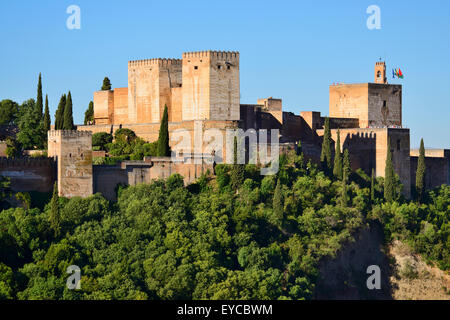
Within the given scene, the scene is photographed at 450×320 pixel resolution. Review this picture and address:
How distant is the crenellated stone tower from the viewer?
50625 mm

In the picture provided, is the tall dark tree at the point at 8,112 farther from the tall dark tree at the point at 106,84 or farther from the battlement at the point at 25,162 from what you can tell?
the battlement at the point at 25,162

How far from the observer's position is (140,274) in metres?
46.9

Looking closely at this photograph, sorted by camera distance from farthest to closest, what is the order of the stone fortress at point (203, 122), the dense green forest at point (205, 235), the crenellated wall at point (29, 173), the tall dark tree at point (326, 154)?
1. the tall dark tree at point (326, 154)
2. the stone fortress at point (203, 122)
3. the crenellated wall at point (29, 173)
4. the dense green forest at point (205, 235)

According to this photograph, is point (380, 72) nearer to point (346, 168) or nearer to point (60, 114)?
point (346, 168)

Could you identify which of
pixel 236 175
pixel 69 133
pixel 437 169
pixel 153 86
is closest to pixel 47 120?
pixel 153 86

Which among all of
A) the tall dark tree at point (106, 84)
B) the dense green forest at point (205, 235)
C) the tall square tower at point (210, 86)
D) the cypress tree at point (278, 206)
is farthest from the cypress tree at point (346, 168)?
the tall dark tree at point (106, 84)

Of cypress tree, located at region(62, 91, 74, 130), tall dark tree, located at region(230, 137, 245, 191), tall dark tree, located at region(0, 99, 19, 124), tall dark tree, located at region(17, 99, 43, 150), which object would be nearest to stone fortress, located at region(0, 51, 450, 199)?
tall dark tree, located at region(230, 137, 245, 191)

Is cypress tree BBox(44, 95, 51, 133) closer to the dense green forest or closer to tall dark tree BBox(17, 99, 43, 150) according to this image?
tall dark tree BBox(17, 99, 43, 150)

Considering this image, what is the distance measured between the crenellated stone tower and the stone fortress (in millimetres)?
40

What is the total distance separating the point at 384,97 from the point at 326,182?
11932mm

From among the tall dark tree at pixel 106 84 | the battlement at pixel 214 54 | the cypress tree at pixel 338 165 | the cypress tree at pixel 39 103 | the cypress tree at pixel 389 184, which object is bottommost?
the cypress tree at pixel 389 184

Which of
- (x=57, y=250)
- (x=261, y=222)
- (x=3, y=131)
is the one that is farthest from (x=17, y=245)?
(x=3, y=131)

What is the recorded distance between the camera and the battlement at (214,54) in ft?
186

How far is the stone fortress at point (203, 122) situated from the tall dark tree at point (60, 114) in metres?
2.09
